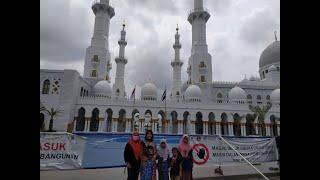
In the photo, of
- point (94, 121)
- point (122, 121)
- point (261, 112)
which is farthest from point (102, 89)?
point (261, 112)

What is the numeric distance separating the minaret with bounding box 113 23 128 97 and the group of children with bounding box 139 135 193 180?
3628 centimetres

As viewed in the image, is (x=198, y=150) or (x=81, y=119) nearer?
(x=198, y=150)

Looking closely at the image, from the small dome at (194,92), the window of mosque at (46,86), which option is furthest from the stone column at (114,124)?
the small dome at (194,92)

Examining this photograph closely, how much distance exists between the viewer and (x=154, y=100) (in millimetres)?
36406

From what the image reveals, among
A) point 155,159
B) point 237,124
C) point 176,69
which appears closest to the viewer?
point 155,159

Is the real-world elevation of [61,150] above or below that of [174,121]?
above

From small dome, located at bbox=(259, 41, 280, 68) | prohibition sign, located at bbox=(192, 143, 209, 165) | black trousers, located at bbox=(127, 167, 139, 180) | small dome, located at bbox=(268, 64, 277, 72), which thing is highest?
small dome, located at bbox=(259, 41, 280, 68)

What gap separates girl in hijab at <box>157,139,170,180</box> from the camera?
7.19 m

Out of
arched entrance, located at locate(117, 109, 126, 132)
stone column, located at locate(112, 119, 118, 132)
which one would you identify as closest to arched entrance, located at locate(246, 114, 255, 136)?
arched entrance, located at locate(117, 109, 126, 132)

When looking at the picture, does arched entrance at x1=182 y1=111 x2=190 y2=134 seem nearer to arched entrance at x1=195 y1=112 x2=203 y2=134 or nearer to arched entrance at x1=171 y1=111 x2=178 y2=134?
arched entrance at x1=171 y1=111 x2=178 y2=134

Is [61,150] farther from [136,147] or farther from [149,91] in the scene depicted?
[149,91]

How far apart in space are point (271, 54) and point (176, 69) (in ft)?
60.9

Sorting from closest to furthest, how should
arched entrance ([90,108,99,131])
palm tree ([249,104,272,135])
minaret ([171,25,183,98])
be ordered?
1. palm tree ([249,104,272,135])
2. arched entrance ([90,108,99,131])
3. minaret ([171,25,183,98])
